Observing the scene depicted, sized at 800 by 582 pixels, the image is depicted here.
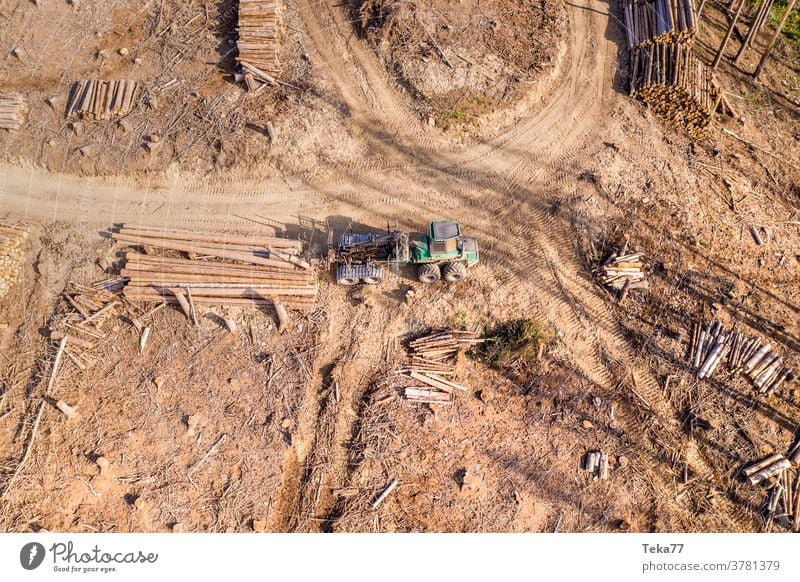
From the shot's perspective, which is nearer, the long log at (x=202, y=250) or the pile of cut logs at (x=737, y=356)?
the pile of cut logs at (x=737, y=356)

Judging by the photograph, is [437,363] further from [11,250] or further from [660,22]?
[660,22]

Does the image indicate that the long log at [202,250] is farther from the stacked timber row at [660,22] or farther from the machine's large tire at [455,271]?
the stacked timber row at [660,22]

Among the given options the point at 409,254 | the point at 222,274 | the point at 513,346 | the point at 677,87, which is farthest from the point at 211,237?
the point at 677,87

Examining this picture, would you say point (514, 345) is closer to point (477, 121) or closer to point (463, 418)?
point (463, 418)

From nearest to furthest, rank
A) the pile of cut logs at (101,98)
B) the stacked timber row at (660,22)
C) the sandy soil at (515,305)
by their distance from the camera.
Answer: the sandy soil at (515,305)
the pile of cut logs at (101,98)
the stacked timber row at (660,22)

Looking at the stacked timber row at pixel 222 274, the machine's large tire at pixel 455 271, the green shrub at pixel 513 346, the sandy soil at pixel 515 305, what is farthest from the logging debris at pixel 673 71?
the stacked timber row at pixel 222 274

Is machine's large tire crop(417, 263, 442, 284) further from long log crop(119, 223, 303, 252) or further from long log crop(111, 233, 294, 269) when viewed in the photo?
long log crop(111, 233, 294, 269)
